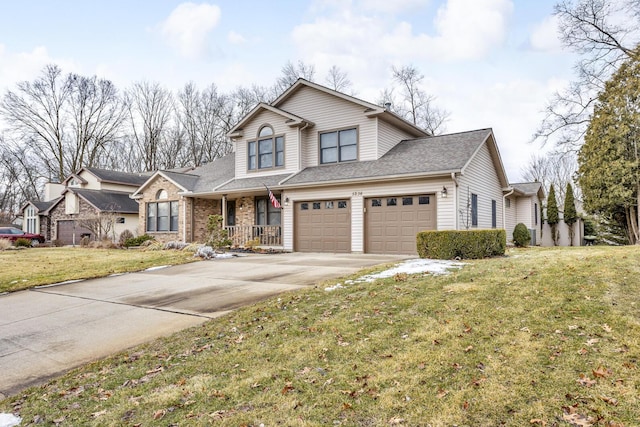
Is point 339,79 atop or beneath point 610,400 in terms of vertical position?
atop

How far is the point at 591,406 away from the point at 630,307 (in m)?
2.54

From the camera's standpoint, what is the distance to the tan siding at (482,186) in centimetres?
1338

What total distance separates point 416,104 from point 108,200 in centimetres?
2515

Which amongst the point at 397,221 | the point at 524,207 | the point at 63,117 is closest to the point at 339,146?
the point at 397,221

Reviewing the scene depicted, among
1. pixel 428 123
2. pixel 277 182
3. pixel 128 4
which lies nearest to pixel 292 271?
pixel 277 182

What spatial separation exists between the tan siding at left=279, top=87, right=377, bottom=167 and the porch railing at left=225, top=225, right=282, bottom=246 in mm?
3356

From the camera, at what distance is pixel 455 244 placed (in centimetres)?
1009

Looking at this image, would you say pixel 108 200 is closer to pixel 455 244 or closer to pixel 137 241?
pixel 137 241

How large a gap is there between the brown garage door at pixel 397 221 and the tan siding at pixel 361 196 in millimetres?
210

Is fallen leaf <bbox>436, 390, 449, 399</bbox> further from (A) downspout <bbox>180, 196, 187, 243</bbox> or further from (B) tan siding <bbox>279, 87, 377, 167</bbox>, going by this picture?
(A) downspout <bbox>180, 196, 187, 243</bbox>

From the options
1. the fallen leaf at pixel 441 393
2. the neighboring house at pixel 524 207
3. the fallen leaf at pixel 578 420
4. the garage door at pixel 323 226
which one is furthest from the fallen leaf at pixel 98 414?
the neighboring house at pixel 524 207

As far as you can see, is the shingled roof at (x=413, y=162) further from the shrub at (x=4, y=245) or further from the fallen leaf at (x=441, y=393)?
the shrub at (x=4, y=245)

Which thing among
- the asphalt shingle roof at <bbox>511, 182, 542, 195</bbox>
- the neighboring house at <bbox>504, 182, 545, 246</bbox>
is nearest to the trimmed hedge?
the neighboring house at <bbox>504, 182, 545, 246</bbox>

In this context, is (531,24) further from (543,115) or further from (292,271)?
(292,271)
